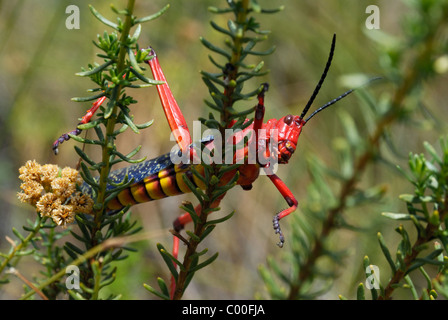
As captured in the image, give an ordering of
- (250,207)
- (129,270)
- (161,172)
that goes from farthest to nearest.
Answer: (250,207), (129,270), (161,172)

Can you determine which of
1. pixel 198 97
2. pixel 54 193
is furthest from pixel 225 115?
pixel 198 97

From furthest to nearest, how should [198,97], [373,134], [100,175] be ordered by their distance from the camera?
1. [198,97]
2. [100,175]
3. [373,134]

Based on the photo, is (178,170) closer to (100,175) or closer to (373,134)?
(100,175)

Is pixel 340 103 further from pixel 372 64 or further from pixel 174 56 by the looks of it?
pixel 174 56

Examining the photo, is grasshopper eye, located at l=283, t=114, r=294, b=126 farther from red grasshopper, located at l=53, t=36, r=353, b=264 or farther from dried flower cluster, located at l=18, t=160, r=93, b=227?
dried flower cluster, located at l=18, t=160, r=93, b=227
